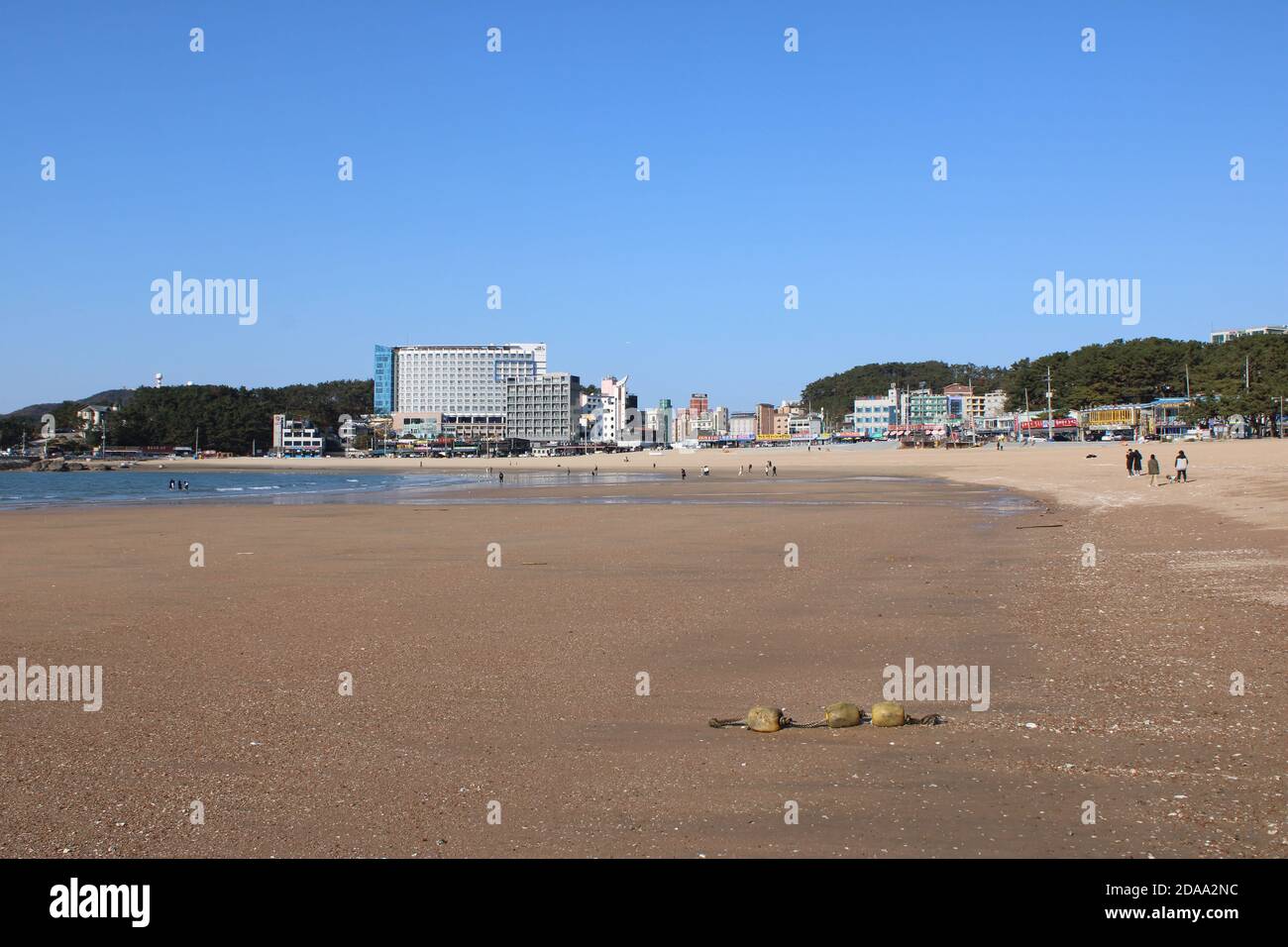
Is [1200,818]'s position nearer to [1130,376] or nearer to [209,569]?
[209,569]

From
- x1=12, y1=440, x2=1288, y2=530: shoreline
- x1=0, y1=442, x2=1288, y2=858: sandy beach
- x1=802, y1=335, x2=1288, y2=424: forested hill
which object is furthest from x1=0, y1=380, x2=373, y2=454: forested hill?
x1=0, y1=442, x2=1288, y2=858: sandy beach

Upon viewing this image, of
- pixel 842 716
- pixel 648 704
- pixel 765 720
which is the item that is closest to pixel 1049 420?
pixel 648 704

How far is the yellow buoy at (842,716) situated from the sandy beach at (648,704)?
19 centimetres

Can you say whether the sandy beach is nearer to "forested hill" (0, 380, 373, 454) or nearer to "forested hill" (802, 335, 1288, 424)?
"forested hill" (802, 335, 1288, 424)

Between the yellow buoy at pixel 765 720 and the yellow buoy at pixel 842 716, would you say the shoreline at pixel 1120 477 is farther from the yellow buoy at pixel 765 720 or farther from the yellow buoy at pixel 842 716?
the yellow buoy at pixel 765 720

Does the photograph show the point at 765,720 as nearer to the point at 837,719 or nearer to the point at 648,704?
the point at 837,719

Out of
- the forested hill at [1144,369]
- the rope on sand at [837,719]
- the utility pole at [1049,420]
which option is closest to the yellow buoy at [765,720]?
the rope on sand at [837,719]

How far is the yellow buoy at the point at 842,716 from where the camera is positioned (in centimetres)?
695

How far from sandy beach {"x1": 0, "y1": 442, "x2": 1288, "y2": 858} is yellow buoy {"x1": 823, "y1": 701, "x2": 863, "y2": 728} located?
0.19 meters

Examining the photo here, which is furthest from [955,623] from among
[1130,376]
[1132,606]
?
[1130,376]

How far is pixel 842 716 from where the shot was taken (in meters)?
6.96

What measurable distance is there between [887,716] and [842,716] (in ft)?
1.07

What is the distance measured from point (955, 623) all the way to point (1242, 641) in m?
2.86
